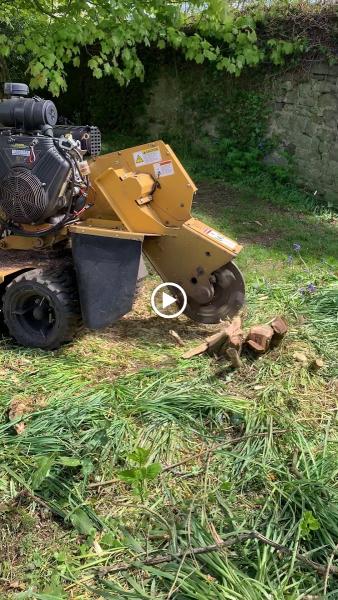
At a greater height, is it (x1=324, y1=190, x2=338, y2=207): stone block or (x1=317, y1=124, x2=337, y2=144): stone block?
(x1=317, y1=124, x2=337, y2=144): stone block

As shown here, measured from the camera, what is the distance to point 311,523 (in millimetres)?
2260

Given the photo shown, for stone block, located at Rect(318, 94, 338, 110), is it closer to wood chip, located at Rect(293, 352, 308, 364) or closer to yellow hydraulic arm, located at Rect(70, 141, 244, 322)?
yellow hydraulic arm, located at Rect(70, 141, 244, 322)

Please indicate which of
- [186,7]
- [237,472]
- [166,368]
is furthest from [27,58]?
[237,472]

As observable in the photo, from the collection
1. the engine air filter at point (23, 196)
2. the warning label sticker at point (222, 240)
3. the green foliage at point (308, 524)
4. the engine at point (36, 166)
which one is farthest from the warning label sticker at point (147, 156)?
the green foliage at point (308, 524)

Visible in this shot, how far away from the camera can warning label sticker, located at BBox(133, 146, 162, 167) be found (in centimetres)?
382

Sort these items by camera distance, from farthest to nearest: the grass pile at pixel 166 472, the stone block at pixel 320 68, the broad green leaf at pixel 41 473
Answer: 1. the stone block at pixel 320 68
2. the broad green leaf at pixel 41 473
3. the grass pile at pixel 166 472

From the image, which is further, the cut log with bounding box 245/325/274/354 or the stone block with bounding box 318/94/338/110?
the stone block with bounding box 318/94/338/110

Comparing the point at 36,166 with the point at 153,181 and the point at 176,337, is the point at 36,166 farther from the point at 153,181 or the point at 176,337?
the point at 176,337

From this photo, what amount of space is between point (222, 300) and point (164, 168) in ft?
3.11

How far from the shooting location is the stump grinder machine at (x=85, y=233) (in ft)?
11.8

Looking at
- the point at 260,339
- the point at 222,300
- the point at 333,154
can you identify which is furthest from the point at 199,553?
the point at 333,154

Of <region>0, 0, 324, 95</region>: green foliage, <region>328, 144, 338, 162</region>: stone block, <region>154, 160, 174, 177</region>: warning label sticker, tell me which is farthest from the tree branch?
<region>328, 144, 338, 162</region>: stone block

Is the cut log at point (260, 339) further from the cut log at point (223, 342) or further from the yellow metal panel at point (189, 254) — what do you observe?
the yellow metal panel at point (189, 254)

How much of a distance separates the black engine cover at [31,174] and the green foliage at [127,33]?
281 centimetres
